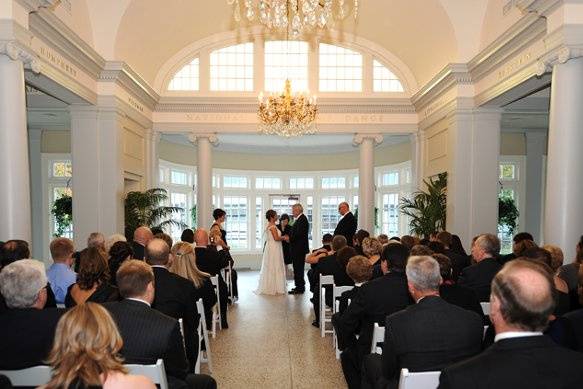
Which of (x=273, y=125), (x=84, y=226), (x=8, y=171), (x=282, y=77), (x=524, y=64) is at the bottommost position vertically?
(x=84, y=226)

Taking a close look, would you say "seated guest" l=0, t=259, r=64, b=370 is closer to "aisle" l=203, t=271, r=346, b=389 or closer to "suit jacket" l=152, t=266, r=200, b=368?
"suit jacket" l=152, t=266, r=200, b=368

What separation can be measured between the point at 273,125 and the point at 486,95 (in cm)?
354

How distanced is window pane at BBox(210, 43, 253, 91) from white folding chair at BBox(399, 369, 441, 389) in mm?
9564

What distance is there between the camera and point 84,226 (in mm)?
8523

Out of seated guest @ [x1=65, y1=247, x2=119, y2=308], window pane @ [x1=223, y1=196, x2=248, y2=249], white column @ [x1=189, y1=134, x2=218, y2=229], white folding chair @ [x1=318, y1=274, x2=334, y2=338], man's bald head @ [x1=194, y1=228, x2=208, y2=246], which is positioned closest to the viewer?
seated guest @ [x1=65, y1=247, x2=119, y2=308]

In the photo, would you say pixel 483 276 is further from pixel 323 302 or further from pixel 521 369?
pixel 521 369

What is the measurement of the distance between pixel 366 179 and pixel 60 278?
8071 millimetres

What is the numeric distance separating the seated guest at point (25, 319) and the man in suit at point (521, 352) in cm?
199

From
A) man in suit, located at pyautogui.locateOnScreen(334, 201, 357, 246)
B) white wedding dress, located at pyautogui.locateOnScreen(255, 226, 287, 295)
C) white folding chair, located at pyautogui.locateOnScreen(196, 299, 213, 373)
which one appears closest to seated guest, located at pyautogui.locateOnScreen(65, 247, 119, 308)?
white folding chair, located at pyautogui.locateOnScreen(196, 299, 213, 373)

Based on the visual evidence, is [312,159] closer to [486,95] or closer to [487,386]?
[486,95]

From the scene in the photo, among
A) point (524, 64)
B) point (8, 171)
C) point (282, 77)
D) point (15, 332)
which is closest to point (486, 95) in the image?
point (524, 64)

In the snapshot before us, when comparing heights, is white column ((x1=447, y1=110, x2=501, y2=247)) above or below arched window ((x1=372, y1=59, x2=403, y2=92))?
below

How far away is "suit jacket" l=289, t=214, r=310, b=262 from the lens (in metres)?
9.91

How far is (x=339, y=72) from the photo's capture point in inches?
450
